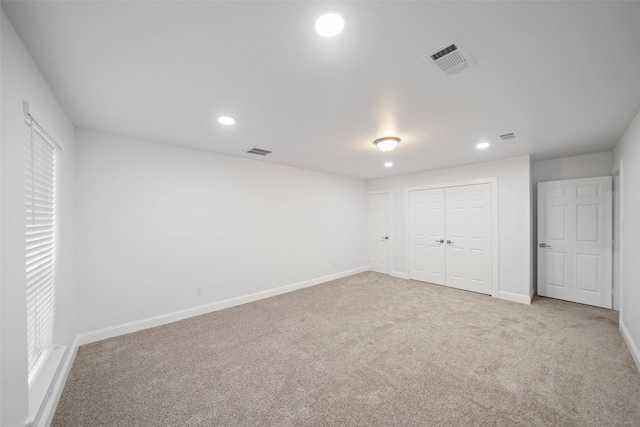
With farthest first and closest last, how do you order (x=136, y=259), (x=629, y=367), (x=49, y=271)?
(x=136, y=259) < (x=629, y=367) < (x=49, y=271)

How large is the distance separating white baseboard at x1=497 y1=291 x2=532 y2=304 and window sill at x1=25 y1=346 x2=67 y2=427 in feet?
18.5

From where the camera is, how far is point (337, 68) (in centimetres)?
173

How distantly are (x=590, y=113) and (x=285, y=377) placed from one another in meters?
3.85

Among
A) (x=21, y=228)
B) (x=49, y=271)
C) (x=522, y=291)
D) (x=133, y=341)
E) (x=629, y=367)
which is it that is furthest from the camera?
(x=522, y=291)

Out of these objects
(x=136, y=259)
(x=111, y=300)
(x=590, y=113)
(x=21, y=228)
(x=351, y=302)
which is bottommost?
(x=351, y=302)

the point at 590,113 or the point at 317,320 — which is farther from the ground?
the point at 590,113

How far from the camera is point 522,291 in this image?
162 inches

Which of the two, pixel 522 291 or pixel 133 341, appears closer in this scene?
pixel 133 341

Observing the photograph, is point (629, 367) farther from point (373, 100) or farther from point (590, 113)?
point (373, 100)

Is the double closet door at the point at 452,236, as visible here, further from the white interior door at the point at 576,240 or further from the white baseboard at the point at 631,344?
the white baseboard at the point at 631,344

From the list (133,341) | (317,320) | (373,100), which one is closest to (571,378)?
(317,320)

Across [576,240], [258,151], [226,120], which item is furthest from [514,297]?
[226,120]

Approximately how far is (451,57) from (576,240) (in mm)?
4276

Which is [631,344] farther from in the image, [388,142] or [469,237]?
[388,142]
